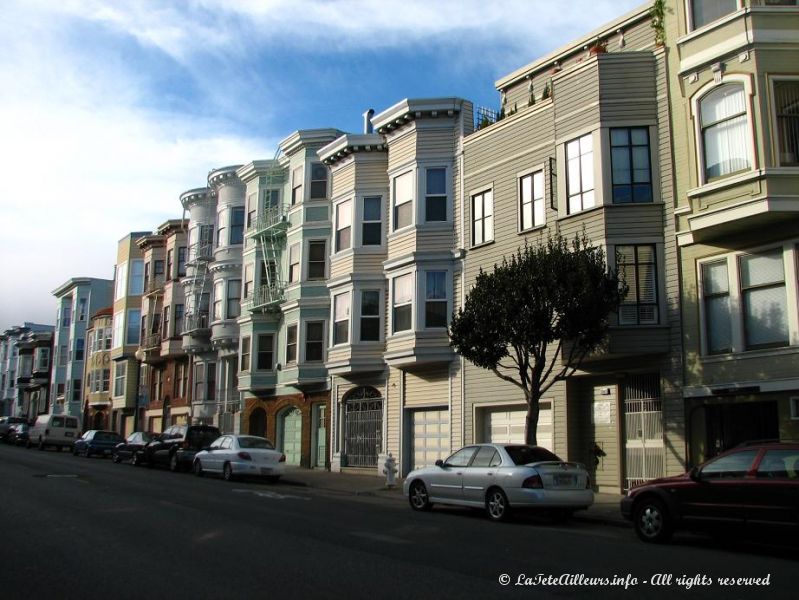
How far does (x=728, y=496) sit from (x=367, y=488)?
1290cm

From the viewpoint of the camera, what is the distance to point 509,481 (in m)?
14.6

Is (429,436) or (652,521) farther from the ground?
(429,436)

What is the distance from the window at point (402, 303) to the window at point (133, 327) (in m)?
30.5

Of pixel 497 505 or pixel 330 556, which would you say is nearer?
pixel 330 556

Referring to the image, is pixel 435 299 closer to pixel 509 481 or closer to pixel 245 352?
pixel 509 481

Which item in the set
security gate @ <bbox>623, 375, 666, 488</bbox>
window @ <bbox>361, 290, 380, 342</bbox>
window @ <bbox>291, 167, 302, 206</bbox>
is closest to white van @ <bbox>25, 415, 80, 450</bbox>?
window @ <bbox>291, 167, 302, 206</bbox>

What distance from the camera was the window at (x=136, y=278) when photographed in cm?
5253

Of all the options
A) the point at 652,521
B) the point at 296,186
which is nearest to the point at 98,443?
the point at 296,186

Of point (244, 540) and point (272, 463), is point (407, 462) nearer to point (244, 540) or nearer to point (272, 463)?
point (272, 463)

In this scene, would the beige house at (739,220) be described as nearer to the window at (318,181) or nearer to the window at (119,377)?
the window at (318,181)

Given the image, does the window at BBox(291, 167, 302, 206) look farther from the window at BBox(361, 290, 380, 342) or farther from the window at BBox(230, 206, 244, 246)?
the window at BBox(361, 290, 380, 342)

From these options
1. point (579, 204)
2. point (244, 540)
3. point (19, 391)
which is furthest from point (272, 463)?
point (19, 391)

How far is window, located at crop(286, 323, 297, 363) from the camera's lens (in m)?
32.3

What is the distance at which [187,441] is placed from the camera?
1129 inches
